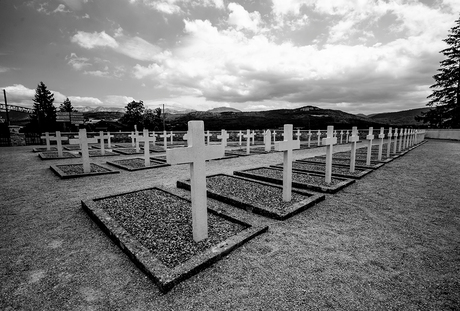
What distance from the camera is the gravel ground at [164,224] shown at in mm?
2830

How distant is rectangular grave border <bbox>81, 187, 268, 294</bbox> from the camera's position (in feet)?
7.39

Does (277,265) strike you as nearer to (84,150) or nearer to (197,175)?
(197,175)

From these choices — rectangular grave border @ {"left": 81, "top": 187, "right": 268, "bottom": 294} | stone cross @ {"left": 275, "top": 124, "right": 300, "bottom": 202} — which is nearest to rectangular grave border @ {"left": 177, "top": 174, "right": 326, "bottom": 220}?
stone cross @ {"left": 275, "top": 124, "right": 300, "bottom": 202}

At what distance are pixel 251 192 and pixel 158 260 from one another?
10.4 feet

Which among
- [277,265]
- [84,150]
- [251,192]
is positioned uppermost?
[84,150]

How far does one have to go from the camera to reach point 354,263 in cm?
265

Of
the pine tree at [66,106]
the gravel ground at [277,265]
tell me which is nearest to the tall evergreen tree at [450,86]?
the gravel ground at [277,265]

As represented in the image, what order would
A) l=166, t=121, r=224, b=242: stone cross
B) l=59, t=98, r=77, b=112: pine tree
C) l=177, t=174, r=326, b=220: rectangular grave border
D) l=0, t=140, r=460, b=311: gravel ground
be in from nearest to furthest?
l=0, t=140, r=460, b=311: gravel ground < l=166, t=121, r=224, b=242: stone cross < l=177, t=174, r=326, b=220: rectangular grave border < l=59, t=98, r=77, b=112: pine tree

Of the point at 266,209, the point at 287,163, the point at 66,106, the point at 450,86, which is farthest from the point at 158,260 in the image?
the point at 66,106

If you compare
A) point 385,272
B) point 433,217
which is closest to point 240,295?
point 385,272

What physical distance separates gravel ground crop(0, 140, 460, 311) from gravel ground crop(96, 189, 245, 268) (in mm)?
341

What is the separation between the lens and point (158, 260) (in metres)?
2.52

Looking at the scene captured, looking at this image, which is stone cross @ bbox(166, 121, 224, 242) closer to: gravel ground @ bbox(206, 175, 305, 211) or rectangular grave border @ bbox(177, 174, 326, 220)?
rectangular grave border @ bbox(177, 174, 326, 220)

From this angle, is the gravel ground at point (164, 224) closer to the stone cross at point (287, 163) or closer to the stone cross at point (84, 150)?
the stone cross at point (287, 163)
